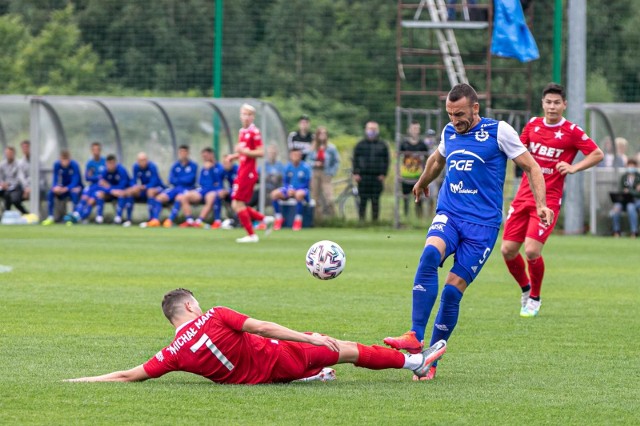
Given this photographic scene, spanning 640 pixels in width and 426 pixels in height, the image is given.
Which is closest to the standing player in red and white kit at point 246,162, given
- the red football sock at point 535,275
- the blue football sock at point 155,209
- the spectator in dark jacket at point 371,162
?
the blue football sock at point 155,209

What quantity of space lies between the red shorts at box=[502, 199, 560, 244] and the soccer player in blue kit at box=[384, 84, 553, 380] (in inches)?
124

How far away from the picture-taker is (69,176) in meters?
26.1

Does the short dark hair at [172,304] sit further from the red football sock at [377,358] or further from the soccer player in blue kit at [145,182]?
the soccer player in blue kit at [145,182]

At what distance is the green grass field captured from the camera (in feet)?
21.2

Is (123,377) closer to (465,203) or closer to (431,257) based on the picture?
(431,257)

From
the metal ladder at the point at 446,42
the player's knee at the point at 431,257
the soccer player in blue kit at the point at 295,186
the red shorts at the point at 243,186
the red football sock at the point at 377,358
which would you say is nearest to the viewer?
the red football sock at the point at 377,358

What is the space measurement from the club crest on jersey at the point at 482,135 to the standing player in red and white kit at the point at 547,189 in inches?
130

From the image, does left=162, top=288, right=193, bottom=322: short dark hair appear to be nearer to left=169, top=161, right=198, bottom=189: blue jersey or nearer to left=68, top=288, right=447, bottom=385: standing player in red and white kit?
left=68, top=288, right=447, bottom=385: standing player in red and white kit

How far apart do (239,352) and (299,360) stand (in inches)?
15.8

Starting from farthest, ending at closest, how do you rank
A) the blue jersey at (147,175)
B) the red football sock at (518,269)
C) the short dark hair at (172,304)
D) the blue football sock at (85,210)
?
the blue football sock at (85,210), the blue jersey at (147,175), the red football sock at (518,269), the short dark hair at (172,304)

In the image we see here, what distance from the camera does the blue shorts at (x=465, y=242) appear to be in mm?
7984

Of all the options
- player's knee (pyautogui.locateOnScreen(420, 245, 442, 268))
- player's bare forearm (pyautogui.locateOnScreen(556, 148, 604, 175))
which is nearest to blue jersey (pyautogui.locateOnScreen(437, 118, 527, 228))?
player's knee (pyautogui.locateOnScreen(420, 245, 442, 268))

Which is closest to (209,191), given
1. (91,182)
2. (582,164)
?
(91,182)

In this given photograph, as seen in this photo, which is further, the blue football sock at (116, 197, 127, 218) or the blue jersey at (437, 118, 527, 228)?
the blue football sock at (116, 197, 127, 218)
